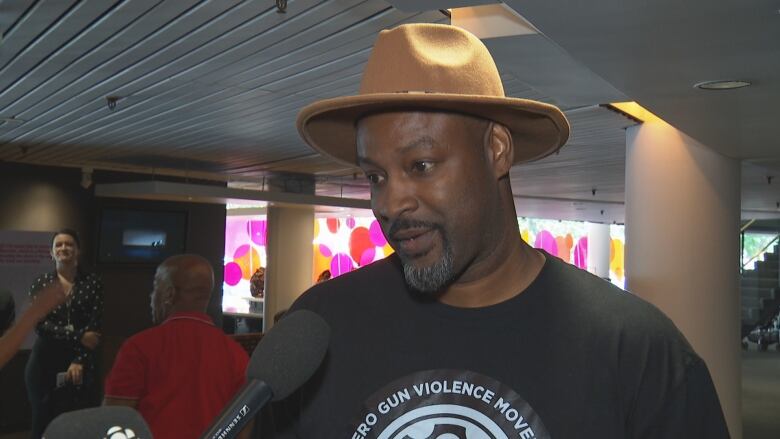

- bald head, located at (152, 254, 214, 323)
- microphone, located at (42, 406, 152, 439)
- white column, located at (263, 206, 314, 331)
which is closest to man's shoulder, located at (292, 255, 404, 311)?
microphone, located at (42, 406, 152, 439)

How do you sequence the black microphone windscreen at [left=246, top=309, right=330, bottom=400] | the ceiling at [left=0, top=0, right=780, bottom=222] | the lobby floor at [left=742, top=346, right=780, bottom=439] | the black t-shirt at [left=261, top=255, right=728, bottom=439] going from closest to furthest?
the black microphone windscreen at [left=246, top=309, right=330, bottom=400]
the black t-shirt at [left=261, top=255, right=728, bottom=439]
the ceiling at [left=0, top=0, right=780, bottom=222]
the lobby floor at [left=742, top=346, right=780, bottom=439]

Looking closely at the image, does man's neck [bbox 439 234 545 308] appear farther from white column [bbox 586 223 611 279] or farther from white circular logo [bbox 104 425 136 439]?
white column [bbox 586 223 611 279]

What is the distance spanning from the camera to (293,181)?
11.1 m

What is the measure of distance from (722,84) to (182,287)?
2276mm

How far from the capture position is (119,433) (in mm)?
752

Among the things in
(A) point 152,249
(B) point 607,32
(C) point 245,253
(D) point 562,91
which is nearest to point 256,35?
(D) point 562,91

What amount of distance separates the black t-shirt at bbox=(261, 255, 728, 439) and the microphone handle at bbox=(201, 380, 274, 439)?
39 centimetres

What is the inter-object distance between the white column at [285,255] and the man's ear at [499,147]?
11.4m

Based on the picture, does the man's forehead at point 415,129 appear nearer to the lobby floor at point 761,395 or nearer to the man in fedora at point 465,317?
the man in fedora at point 465,317

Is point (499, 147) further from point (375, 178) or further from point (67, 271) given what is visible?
point (67, 271)

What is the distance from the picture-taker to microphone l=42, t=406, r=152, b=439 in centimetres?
75

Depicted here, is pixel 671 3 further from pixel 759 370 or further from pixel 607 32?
pixel 759 370

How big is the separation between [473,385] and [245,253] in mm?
16451

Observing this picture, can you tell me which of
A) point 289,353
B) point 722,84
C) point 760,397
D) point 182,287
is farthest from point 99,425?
point 760,397
